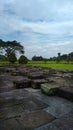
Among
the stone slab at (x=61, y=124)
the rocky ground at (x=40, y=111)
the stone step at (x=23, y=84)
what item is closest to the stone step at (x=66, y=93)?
the rocky ground at (x=40, y=111)

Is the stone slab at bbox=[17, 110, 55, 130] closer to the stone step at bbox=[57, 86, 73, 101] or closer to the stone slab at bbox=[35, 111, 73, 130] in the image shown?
the stone slab at bbox=[35, 111, 73, 130]

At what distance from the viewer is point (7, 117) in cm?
234

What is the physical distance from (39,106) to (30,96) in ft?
2.32

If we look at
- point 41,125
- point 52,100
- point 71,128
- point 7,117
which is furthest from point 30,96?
point 71,128

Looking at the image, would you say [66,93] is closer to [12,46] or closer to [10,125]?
[10,125]

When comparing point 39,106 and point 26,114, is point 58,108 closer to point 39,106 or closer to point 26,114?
point 39,106

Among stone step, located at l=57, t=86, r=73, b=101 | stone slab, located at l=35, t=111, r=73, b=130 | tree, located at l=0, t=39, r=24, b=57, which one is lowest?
stone slab, located at l=35, t=111, r=73, b=130

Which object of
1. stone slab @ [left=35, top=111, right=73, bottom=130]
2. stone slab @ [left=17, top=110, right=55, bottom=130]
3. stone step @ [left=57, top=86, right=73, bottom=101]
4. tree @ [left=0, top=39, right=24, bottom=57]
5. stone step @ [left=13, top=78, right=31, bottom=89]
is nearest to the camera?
stone slab @ [left=35, top=111, right=73, bottom=130]

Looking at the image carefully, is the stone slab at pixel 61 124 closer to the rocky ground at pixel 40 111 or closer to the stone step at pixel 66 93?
the rocky ground at pixel 40 111

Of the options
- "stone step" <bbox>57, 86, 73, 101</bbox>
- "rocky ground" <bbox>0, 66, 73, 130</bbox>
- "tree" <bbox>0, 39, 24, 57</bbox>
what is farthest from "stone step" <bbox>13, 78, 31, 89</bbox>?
"tree" <bbox>0, 39, 24, 57</bbox>

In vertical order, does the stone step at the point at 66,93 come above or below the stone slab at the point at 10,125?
above

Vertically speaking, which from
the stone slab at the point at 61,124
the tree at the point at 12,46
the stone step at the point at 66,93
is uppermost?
the tree at the point at 12,46

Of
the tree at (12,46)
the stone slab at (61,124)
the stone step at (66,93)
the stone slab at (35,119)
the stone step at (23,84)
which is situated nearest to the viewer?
the stone slab at (61,124)

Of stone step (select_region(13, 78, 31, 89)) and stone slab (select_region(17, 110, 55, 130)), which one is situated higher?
stone step (select_region(13, 78, 31, 89))
